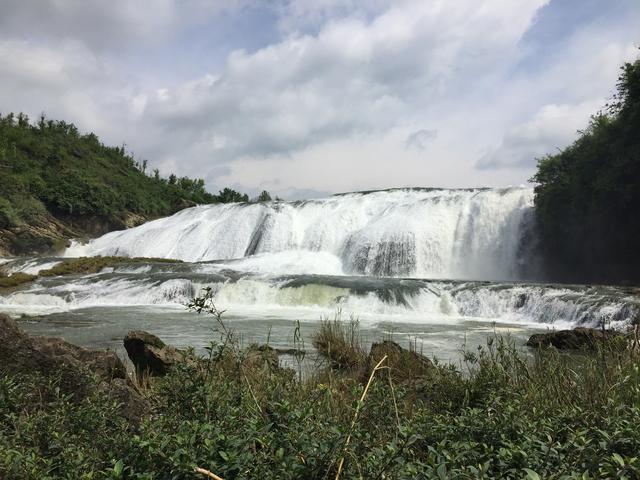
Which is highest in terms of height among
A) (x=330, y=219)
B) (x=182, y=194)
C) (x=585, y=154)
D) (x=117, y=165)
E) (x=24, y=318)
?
(x=117, y=165)

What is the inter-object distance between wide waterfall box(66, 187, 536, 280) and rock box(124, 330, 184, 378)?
691 inches

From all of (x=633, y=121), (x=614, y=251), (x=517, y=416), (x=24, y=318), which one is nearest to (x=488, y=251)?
(x=614, y=251)

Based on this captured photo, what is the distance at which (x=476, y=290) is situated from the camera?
1745 centimetres

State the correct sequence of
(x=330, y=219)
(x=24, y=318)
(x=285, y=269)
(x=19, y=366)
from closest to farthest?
(x=19, y=366) < (x=24, y=318) < (x=285, y=269) < (x=330, y=219)

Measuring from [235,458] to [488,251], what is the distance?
26798 mm

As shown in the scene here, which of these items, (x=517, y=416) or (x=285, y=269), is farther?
(x=285, y=269)

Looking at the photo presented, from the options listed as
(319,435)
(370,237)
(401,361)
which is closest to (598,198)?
(370,237)

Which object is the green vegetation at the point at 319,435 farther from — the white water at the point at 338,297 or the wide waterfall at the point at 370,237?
the wide waterfall at the point at 370,237

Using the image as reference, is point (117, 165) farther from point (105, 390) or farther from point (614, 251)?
point (105, 390)

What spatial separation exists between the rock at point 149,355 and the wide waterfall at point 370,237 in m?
17.5

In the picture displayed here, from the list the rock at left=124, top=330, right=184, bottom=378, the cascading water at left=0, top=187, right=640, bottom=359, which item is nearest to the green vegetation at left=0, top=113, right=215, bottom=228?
the cascading water at left=0, top=187, right=640, bottom=359

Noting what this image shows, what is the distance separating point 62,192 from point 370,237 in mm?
31017

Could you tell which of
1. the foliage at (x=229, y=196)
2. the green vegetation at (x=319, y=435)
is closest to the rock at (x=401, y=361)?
the green vegetation at (x=319, y=435)

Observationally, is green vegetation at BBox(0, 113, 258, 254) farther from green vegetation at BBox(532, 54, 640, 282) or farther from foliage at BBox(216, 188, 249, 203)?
green vegetation at BBox(532, 54, 640, 282)
